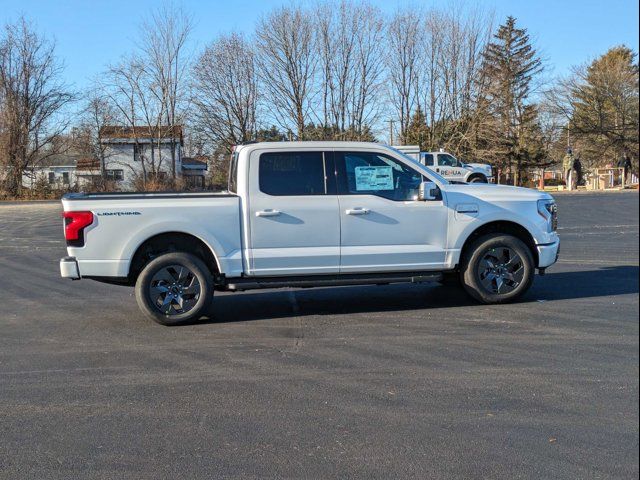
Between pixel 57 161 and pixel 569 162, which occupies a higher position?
pixel 57 161

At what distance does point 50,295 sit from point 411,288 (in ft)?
17.5

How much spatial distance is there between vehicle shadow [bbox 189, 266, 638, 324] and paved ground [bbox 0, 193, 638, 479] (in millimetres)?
57

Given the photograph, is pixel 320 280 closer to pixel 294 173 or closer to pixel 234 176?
pixel 294 173

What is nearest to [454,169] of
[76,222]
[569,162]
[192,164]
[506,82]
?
[569,162]

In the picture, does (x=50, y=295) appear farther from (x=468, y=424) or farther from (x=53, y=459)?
(x=468, y=424)

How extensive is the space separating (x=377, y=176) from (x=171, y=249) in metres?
2.58

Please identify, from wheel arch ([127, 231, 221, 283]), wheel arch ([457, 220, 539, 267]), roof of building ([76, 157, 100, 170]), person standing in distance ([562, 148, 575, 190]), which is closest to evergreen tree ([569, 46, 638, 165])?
wheel arch ([457, 220, 539, 267])

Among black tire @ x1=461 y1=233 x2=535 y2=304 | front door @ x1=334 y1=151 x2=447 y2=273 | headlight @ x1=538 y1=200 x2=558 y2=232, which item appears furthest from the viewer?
headlight @ x1=538 y1=200 x2=558 y2=232

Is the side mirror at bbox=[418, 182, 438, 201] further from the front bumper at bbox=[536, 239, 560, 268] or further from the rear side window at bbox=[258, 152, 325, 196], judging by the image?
the front bumper at bbox=[536, 239, 560, 268]

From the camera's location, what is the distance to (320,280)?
7.02 metres

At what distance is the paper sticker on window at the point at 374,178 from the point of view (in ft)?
23.5

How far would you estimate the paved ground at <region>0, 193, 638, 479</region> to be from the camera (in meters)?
3.53

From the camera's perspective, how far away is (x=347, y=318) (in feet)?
23.1

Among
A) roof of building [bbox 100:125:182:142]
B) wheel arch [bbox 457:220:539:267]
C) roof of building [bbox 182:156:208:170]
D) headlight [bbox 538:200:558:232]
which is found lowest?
wheel arch [bbox 457:220:539:267]
